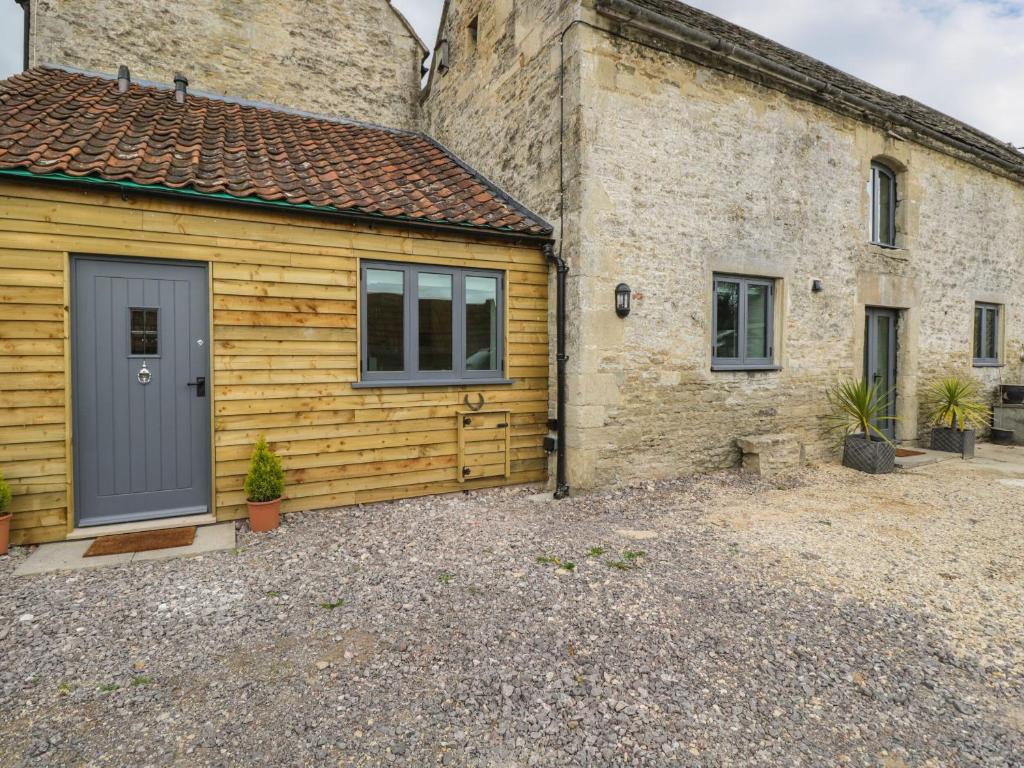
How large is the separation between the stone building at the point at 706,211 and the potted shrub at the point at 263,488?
3358 mm

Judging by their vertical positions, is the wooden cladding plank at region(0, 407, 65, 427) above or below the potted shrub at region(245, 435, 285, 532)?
above

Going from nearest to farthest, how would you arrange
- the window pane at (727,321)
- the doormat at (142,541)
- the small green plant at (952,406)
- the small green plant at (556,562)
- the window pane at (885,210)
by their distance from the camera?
the small green plant at (556,562), the doormat at (142,541), the window pane at (727,321), the small green plant at (952,406), the window pane at (885,210)

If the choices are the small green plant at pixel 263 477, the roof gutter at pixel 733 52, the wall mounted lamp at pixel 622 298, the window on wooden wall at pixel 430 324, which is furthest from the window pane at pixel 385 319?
the roof gutter at pixel 733 52

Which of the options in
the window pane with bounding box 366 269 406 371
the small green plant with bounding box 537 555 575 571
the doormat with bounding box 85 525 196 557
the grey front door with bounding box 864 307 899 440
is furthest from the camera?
the grey front door with bounding box 864 307 899 440

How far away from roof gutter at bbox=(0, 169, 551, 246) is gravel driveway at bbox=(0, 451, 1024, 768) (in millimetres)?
3239

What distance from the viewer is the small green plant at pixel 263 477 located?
16.4 feet

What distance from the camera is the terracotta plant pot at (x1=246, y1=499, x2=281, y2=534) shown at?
502cm

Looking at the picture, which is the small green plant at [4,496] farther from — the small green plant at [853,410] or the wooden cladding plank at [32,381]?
the small green plant at [853,410]

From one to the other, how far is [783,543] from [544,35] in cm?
670

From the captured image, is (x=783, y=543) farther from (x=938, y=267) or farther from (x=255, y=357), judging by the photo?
(x=938, y=267)

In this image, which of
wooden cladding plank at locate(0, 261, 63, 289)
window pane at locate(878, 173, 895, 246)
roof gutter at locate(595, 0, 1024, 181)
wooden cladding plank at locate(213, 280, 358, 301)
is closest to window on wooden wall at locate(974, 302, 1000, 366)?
window pane at locate(878, 173, 895, 246)

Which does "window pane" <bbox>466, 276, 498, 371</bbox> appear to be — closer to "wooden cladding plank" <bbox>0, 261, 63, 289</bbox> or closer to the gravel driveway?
the gravel driveway

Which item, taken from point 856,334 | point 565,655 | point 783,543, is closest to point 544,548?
point 565,655

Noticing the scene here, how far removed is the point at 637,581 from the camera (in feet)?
13.1
